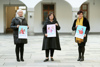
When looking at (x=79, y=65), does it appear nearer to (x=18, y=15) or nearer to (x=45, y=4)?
(x=18, y=15)

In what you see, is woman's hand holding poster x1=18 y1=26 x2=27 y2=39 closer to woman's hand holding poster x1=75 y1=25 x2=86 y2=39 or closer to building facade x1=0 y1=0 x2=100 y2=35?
woman's hand holding poster x1=75 y1=25 x2=86 y2=39

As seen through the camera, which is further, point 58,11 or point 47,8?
point 47,8

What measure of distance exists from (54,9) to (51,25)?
1510 cm

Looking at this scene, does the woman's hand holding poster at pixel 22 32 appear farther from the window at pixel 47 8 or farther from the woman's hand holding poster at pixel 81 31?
the window at pixel 47 8

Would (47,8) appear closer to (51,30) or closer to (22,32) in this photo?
(51,30)

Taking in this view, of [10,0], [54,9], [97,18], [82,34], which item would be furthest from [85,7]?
[82,34]

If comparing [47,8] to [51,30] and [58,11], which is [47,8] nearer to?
[58,11]

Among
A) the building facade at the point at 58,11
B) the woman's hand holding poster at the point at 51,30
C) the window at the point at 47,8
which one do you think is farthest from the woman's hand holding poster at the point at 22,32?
the window at the point at 47,8

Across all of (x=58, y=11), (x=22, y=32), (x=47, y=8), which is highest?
(x=47, y=8)

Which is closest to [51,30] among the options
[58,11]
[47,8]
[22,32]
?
[22,32]

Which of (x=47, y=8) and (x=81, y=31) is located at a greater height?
(x=47, y=8)

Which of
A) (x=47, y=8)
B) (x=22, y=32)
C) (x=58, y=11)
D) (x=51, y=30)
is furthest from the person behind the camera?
(x=47, y=8)

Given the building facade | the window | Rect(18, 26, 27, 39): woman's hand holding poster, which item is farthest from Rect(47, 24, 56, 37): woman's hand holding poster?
the window

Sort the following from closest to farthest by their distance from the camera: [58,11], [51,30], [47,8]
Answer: [51,30] < [58,11] < [47,8]
